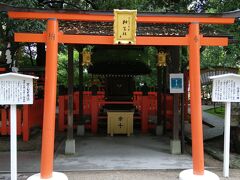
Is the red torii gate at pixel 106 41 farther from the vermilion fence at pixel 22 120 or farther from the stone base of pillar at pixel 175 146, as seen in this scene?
the vermilion fence at pixel 22 120

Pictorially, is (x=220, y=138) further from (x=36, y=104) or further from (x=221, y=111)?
(x=221, y=111)

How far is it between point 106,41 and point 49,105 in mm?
1742

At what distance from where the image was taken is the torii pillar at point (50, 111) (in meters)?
6.80

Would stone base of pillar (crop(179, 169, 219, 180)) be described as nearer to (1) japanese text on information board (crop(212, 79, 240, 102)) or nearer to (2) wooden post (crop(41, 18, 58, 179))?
(1) japanese text on information board (crop(212, 79, 240, 102))

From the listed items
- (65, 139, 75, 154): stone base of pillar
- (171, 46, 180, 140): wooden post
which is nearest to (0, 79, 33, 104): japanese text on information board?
(65, 139, 75, 154): stone base of pillar

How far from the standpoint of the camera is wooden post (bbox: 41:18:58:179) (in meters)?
6.82

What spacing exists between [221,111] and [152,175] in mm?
14245

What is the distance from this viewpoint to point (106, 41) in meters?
7.25

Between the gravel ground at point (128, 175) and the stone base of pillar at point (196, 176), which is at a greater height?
the stone base of pillar at point (196, 176)

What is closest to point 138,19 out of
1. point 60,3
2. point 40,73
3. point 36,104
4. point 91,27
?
point 91,27

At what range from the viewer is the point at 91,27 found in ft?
25.2

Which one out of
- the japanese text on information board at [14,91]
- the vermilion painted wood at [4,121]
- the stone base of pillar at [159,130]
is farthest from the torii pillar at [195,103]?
the vermilion painted wood at [4,121]

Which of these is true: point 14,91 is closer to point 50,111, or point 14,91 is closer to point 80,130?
point 50,111

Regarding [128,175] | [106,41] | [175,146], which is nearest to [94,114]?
[175,146]
